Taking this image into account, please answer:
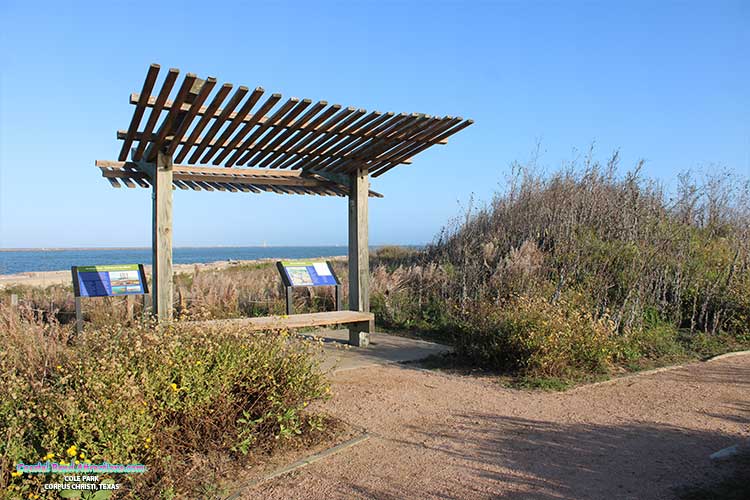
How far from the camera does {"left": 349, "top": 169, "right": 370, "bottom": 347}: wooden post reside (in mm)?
8125

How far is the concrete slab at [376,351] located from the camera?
23.1 ft

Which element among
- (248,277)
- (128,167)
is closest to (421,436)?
(128,167)

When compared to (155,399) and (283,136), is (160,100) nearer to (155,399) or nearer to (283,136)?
(283,136)

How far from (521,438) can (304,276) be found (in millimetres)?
4943

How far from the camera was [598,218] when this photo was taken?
10.6m

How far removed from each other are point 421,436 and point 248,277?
8868 mm

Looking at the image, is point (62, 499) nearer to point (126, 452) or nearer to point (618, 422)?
point (126, 452)

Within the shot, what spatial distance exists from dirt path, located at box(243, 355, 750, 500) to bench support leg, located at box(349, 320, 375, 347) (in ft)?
4.70

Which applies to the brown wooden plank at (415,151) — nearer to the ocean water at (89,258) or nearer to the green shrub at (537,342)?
the green shrub at (537,342)

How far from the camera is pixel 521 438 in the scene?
4.36 metres

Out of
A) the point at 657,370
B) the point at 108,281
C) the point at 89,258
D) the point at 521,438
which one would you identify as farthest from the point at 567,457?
the point at 89,258

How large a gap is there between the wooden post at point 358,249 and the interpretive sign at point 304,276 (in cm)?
50

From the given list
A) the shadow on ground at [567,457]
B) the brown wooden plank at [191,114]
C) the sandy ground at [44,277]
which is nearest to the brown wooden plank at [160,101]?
the brown wooden plank at [191,114]

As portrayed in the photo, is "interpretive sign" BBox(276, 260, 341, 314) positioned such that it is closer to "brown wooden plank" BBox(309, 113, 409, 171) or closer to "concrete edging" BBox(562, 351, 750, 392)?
"brown wooden plank" BBox(309, 113, 409, 171)
